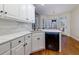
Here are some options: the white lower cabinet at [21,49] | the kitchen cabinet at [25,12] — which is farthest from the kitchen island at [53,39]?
the white lower cabinet at [21,49]

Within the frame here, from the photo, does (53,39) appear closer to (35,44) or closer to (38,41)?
(38,41)

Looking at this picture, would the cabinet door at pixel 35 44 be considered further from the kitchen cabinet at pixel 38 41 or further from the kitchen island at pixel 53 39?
the kitchen island at pixel 53 39

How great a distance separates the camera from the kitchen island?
3.44m

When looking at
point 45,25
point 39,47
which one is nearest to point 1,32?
point 39,47

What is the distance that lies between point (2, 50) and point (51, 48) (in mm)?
2599

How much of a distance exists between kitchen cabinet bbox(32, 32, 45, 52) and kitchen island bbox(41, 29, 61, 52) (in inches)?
6.9

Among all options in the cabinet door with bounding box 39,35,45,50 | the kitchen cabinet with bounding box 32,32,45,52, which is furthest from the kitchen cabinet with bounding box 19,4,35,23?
the cabinet door with bounding box 39,35,45,50

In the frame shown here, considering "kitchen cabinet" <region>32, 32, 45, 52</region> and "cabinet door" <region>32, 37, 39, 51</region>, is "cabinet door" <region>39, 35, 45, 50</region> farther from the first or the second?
"cabinet door" <region>32, 37, 39, 51</region>

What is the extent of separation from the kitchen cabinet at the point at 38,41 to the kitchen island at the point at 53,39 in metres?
0.18

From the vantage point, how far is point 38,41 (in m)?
3.37

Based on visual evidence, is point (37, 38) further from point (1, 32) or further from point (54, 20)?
point (54, 20)

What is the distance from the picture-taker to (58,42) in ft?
11.3
